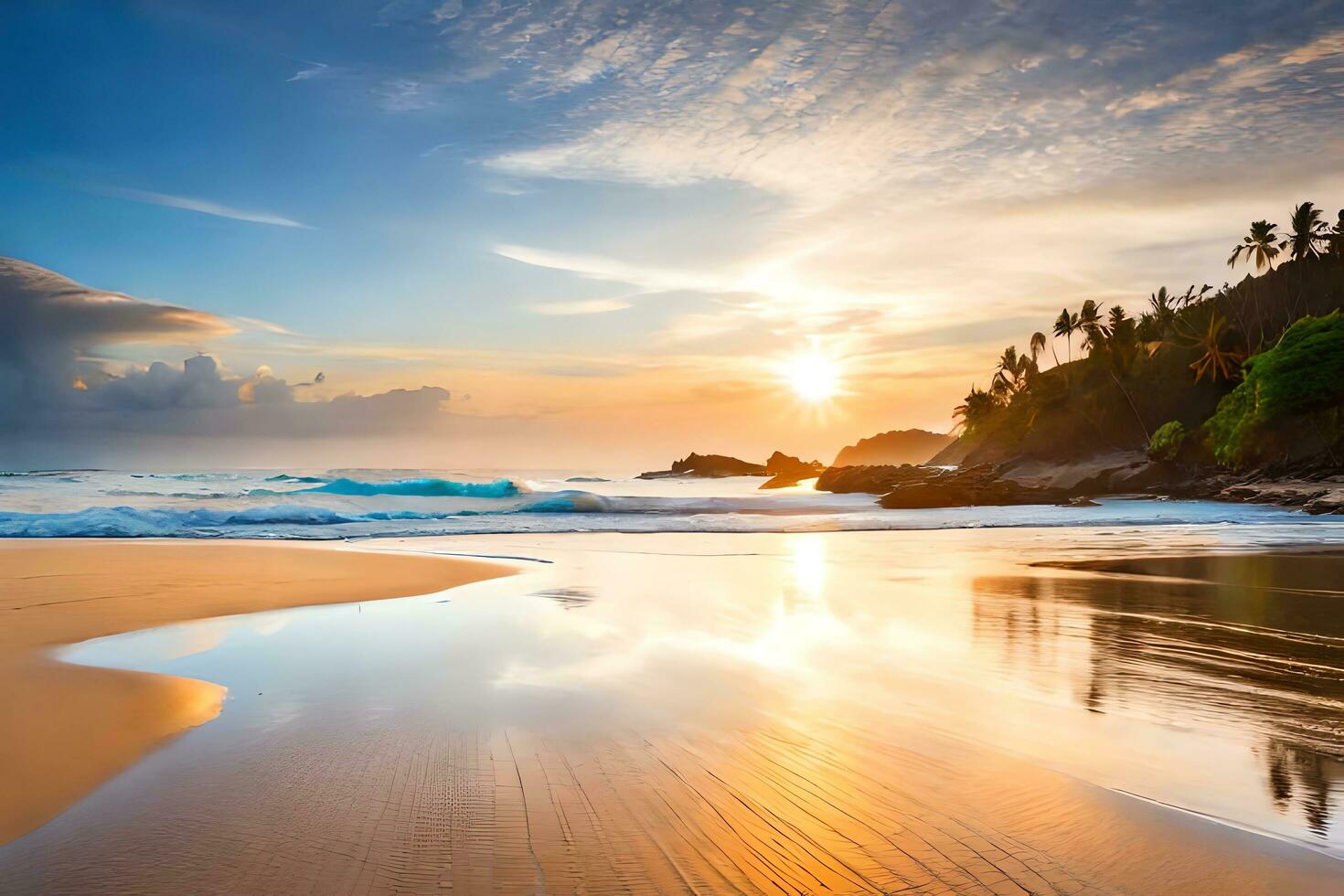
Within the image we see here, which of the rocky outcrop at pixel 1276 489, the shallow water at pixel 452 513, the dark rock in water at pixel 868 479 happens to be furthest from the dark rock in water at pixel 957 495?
the dark rock in water at pixel 868 479

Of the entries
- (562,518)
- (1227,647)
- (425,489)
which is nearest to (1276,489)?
(562,518)

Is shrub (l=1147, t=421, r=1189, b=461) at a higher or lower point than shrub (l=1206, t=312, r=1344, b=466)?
lower

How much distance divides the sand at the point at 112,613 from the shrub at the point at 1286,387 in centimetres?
4370

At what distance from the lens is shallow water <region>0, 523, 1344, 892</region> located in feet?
8.74

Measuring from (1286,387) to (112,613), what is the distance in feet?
160

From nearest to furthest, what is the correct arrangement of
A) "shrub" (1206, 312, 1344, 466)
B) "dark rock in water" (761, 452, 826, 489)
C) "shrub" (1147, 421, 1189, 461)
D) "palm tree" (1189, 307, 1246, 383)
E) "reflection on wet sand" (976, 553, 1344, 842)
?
"reflection on wet sand" (976, 553, 1344, 842) < "shrub" (1206, 312, 1344, 466) < "shrub" (1147, 421, 1189, 461) < "palm tree" (1189, 307, 1246, 383) < "dark rock in water" (761, 452, 826, 489)

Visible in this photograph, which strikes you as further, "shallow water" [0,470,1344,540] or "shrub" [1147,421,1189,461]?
"shrub" [1147,421,1189,461]

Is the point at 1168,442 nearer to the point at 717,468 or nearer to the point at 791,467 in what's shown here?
the point at 791,467

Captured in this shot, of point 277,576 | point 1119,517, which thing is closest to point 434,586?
point 277,576

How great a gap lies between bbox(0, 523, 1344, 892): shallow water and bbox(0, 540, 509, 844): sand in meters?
0.26

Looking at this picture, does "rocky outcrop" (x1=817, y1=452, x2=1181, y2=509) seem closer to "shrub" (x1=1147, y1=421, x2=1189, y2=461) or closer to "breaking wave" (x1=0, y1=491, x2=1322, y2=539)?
"shrub" (x1=1147, y1=421, x2=1189, y2=461)

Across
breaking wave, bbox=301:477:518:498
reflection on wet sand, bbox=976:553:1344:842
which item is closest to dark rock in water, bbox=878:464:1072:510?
breaking wave, bbox=301:477:518:498

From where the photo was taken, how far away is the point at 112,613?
817 centimetres

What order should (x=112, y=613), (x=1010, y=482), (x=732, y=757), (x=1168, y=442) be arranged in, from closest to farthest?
(x=732, y=757) → (x=112, y=613) → (x=1010, y=482) → (x=1168, y=442)
